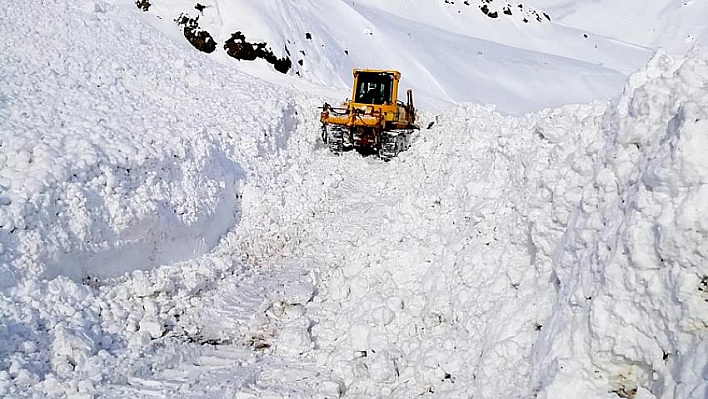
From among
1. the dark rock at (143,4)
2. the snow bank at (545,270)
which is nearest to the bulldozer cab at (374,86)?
the snow bank at (545,270)

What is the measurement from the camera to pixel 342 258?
9.31 meters

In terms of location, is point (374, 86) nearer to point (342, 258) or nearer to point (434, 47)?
point (342, 258)

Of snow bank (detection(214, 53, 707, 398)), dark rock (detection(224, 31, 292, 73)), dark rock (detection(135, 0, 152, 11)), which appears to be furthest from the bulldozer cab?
dark rock (detection(135, 0, 152, 11))

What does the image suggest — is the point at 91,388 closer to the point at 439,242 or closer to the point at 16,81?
the point at 439,242

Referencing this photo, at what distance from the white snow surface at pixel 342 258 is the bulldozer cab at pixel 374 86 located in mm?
4688

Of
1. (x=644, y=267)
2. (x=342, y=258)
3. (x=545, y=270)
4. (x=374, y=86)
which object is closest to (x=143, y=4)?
(x=374, y=86)

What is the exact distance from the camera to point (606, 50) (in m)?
46.6

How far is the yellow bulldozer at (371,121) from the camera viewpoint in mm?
15258

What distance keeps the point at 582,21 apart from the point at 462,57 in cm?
2807

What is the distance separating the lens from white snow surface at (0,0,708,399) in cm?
371

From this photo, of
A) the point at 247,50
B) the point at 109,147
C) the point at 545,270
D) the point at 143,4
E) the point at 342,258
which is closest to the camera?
the point at 545,270

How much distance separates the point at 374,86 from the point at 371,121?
1.71 m

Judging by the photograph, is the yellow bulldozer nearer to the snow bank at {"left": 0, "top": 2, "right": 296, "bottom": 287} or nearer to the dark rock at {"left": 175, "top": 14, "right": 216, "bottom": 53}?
the snow bank at {"left": 0, "top": 2, "right": 296, "bottom": 287}

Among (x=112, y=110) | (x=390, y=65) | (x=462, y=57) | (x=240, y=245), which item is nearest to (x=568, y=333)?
(x=240, y=245)
